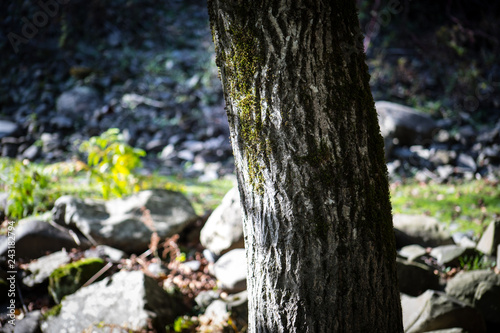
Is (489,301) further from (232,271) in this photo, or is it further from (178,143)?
(178,143)

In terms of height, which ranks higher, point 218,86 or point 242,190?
point 218,86

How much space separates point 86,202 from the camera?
3893mm

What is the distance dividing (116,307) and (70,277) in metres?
0.63

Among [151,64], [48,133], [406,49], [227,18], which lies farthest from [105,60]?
[227,18]

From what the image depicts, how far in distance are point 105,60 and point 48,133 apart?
3394 millimetres

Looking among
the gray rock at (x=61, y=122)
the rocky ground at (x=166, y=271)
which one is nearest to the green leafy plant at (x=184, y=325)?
the rocky ground at (x=166, y=271)

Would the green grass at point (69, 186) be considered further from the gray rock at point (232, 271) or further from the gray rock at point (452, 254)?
the gray rock at point (452, 254)

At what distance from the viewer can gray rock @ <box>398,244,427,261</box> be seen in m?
3.18

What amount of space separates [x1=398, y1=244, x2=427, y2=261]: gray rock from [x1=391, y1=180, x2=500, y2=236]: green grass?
1.09m

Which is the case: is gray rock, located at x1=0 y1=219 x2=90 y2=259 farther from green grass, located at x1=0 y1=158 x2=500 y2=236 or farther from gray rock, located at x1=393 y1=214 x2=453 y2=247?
gray rock, located at x1=393 y1=214 x2=453 y2=247

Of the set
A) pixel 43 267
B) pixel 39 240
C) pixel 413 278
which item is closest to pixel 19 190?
pixel 39 240

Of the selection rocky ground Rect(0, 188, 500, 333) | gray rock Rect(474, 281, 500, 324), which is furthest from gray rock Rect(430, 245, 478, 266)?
gray rock Rect(474, 281, 500, 324)

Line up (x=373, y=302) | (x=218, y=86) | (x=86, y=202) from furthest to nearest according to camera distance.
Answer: (x=218, y=86)
(x=86, y=202)
(x=373, y=302)

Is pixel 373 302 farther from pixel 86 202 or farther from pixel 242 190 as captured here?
pixel 86 202
